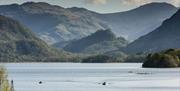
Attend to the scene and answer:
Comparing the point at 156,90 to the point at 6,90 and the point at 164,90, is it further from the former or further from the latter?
the point at 6,90

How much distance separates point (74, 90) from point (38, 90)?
8.59 metres

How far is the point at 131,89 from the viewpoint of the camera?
12912 cm

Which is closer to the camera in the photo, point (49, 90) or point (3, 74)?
point (3, 74)

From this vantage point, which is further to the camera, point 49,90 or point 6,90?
point 49,90

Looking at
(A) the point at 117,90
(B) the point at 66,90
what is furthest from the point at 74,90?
(A) the point at 117,90

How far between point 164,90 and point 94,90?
52.3 ft

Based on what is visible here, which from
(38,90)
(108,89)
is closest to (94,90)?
(108,89)

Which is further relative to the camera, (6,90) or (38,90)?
(38,90)

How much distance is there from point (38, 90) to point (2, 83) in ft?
233

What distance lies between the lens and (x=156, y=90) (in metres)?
124

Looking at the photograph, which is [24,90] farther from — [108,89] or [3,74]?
[3,74]

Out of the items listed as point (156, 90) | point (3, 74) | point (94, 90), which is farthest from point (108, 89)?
point (3, 74)

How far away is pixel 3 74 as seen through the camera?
197ft

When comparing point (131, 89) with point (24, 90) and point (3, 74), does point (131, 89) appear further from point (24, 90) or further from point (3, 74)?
point (3, 74)
